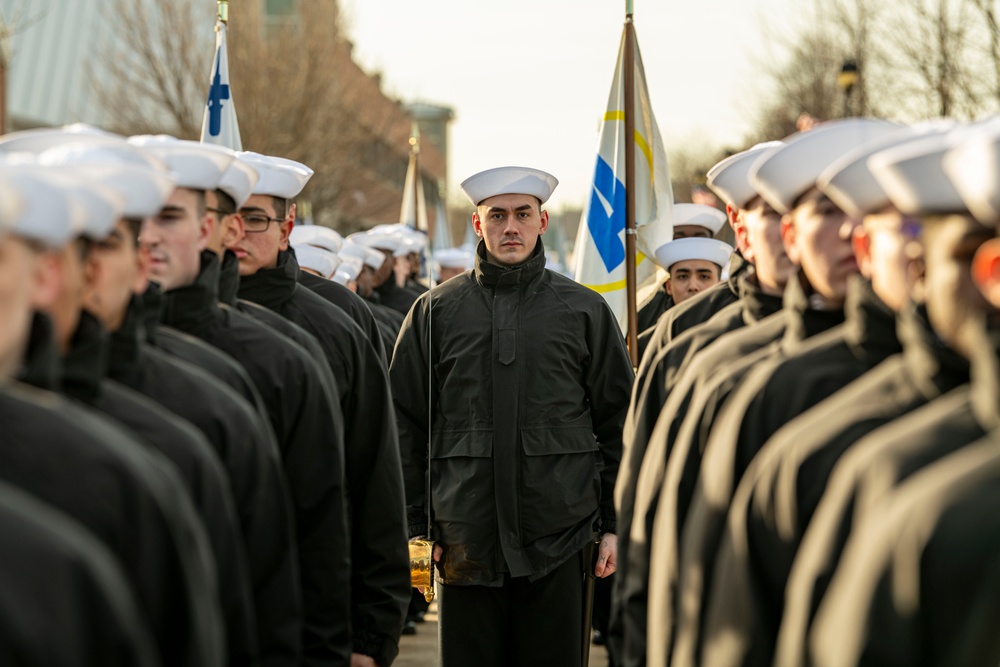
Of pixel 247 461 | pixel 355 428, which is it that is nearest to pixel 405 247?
pixel 355 428

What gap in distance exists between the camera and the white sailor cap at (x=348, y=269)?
11.7 m

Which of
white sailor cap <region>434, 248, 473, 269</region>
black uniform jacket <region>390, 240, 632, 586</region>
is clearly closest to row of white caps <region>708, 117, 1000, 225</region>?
black uniform jacket <region>390, 240, 632, 586</region>

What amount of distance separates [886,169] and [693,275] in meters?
5.90

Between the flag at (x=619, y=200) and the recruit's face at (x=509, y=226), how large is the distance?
117cm

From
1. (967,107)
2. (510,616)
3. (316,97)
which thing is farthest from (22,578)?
(316,97)

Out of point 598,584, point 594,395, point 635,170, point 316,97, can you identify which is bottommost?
point 598,584

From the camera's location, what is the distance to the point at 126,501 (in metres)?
2.73

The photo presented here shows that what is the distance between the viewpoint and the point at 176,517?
9.21 ft

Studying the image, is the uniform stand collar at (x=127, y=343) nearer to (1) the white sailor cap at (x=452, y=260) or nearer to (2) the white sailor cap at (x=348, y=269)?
(2) the white sailor cap at (x=348, y=269)

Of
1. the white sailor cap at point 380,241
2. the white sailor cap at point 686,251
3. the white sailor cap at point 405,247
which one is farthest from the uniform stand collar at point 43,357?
the white sailor cap at point 405,247

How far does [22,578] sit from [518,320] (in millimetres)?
4284

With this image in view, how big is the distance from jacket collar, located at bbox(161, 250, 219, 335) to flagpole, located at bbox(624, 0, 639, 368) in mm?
3683

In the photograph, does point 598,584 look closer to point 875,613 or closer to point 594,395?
point 594,395

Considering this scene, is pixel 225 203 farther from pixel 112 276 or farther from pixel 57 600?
pixel 57 600
